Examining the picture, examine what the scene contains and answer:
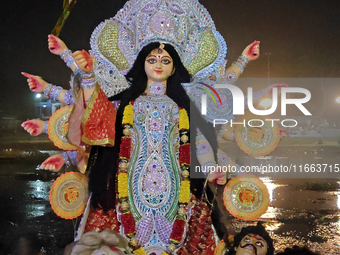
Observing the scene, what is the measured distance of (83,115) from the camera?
2.72 metres

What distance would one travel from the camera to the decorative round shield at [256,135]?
322 cm

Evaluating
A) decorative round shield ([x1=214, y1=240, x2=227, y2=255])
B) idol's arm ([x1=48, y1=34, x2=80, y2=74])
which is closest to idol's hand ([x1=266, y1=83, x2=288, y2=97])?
decorative round shield ([x1=214, y1=240, x2=227, y2=255])

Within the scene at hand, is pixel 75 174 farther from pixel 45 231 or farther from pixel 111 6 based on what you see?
pixel 111 6

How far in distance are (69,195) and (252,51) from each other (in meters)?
2.16

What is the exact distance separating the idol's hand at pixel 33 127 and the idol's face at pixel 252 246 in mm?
1999

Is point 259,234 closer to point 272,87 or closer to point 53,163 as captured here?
point 272,87

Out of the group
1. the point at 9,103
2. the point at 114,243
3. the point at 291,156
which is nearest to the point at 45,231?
the point at 9,103

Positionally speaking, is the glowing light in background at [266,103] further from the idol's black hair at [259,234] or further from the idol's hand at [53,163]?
the idol's hand at [53,163]

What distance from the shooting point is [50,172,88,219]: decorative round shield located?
3.06m

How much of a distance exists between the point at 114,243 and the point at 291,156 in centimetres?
216

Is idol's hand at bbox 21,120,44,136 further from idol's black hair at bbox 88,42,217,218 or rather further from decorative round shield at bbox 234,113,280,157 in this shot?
decorative round shield at bbox 234,113,280,157

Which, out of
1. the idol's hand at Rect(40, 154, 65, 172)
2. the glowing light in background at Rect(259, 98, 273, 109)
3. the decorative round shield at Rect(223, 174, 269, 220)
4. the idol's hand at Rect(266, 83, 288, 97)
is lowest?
the decorative round shield at Rect(223, 174, 269, 220)

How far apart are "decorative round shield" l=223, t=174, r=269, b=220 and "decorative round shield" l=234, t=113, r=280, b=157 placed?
269 mm

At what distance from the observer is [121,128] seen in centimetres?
291
